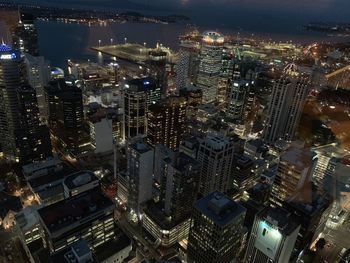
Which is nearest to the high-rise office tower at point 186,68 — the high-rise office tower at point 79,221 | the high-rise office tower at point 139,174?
the high-rise office tower at point 139,174

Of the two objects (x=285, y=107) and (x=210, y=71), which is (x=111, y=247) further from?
(x=210, y=71)

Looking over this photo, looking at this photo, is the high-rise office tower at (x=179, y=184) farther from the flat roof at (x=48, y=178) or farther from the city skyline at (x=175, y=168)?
the flat roof at (x=48, y=178)

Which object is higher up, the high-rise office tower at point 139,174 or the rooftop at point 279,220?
the rooftop at point 279,220

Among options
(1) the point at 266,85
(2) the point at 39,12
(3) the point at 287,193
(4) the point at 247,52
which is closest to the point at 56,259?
(3) the point at 287,193

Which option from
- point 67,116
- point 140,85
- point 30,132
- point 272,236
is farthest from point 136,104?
point 272,236

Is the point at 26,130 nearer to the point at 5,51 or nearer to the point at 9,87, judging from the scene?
the point at 9,87

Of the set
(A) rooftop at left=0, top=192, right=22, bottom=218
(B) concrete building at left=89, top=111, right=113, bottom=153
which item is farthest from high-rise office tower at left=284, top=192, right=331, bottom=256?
(B) concrete building at left=89, top=111, right=113, bottom=153

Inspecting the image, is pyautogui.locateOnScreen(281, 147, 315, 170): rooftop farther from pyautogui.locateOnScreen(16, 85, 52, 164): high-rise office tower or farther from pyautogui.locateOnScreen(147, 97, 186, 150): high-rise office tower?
pyautogui.locateOnScreen(16, 85, 52, 164): high-rise office tower
